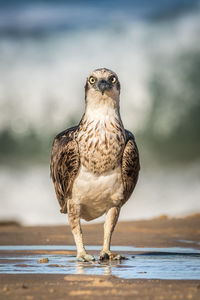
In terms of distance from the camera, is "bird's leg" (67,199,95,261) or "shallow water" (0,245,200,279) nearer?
"shallow water" (0,245,200,279)

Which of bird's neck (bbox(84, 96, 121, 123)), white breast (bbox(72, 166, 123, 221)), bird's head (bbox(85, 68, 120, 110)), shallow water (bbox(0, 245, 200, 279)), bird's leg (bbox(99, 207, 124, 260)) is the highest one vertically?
bird's head (bbox(85, 68, 120, 110))

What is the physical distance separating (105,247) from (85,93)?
7.24 feet

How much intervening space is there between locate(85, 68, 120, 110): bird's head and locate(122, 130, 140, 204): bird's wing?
2.09 feet

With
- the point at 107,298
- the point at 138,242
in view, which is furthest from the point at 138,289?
the point at 138,242

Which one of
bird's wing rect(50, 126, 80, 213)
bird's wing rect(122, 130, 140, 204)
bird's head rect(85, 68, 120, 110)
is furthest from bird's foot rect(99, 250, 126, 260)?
bird's head rect(85, 68, 120, 110)

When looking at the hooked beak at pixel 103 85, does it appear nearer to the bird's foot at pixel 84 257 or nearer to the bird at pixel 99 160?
the bird at pixel 99 160

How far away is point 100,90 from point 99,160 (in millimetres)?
960

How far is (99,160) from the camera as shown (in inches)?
404

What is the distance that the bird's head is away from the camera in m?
10.3

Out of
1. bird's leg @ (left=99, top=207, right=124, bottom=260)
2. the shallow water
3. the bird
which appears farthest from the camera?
bird's leg @ (left=99, top=207, right=124, bottom=260)

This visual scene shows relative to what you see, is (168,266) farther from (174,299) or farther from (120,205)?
(174,299)

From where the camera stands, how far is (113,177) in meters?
10.3

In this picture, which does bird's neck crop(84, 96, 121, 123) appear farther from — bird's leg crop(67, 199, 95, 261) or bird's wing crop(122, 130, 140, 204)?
bird's leg crop(67, 199, 95, 261)

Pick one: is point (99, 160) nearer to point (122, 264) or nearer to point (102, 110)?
point (102, 110)
